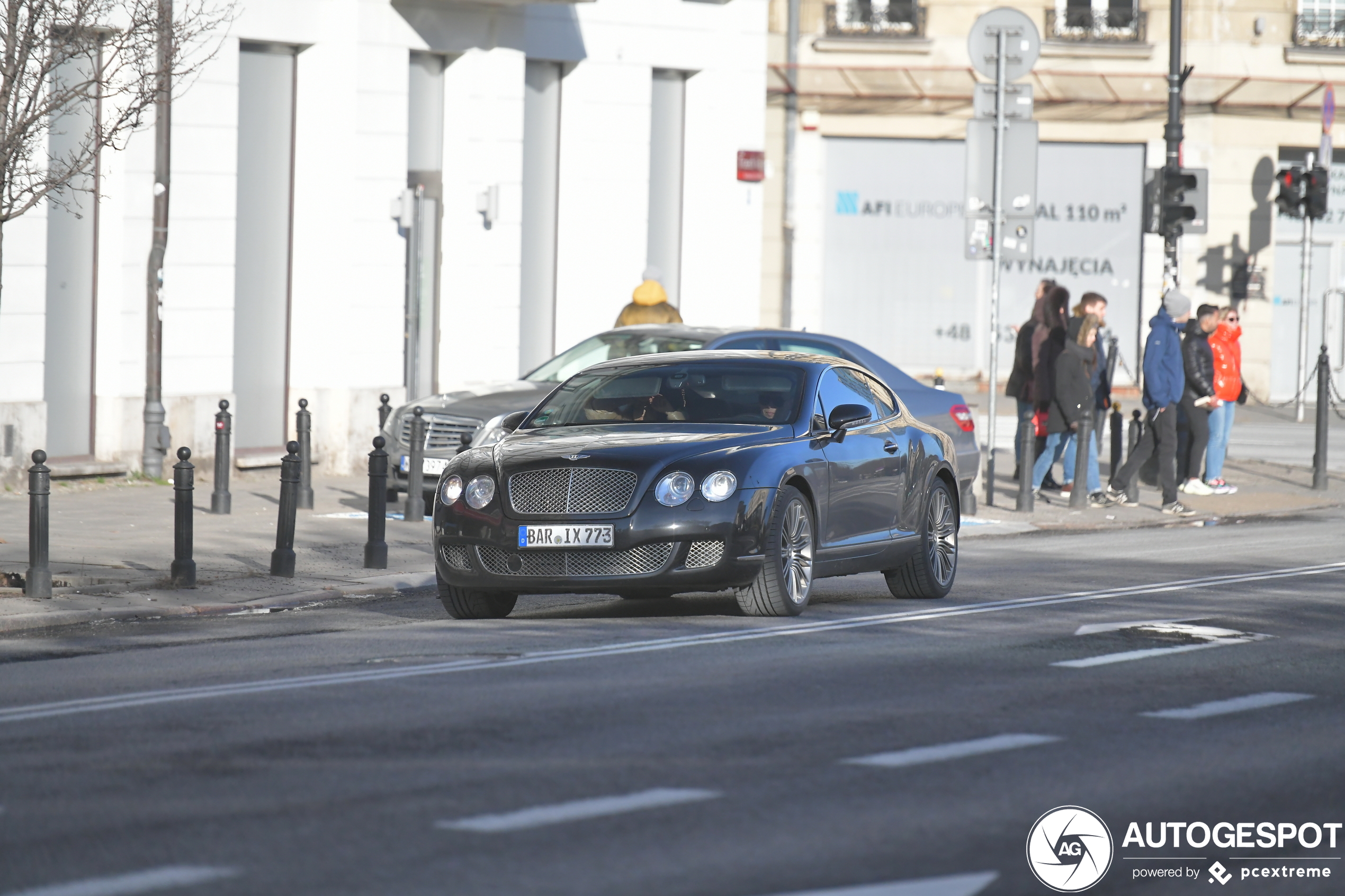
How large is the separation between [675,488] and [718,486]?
0.73 feet

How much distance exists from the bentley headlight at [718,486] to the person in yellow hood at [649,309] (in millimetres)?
9573

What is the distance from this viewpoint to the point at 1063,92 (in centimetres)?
3603

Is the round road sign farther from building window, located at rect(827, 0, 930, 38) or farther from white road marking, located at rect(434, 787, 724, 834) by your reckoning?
building window, located at rect(827, 0, 930, 38)

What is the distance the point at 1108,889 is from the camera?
18.3 ft

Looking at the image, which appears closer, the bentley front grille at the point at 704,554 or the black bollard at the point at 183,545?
the bentley front grille at the point at 704,554

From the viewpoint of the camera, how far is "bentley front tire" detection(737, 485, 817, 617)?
10.8m

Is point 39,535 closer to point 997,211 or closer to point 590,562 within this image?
point 590,562

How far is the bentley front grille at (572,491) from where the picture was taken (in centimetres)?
1060

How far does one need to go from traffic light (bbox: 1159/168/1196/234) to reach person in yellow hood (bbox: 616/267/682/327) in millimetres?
6517

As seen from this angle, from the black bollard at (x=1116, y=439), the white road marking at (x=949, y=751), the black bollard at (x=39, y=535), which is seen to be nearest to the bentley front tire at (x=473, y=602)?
the black bollard at (x=39, y=535)

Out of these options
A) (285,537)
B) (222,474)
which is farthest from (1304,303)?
(285,537)

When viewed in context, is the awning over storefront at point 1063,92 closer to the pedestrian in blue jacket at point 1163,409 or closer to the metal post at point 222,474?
the pedestrian in blue jacket at point 1163,409

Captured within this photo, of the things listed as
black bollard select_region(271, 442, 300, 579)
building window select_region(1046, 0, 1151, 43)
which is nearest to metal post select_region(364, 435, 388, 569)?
black bollard select_region(271, 442, 300, 579)

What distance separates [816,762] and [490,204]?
1657cm
